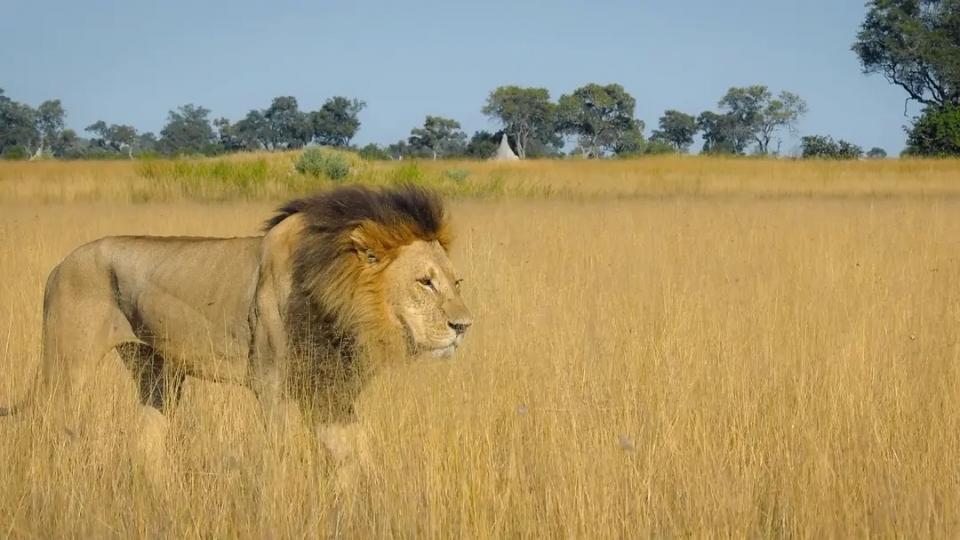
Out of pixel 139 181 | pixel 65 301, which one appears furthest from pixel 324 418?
pixel 139 181

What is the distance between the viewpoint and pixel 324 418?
4.49 metres

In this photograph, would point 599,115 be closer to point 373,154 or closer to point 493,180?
point 373,154

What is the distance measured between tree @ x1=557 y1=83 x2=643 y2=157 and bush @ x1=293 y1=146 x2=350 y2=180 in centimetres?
4986

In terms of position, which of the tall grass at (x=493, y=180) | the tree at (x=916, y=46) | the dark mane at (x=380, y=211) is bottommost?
the tall grass at (x=493, y=180)

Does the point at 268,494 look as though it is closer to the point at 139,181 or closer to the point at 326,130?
the point at 139,181

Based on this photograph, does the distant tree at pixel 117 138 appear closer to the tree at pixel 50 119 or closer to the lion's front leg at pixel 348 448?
the tree at pixel 50 119

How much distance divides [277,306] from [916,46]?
51.0m

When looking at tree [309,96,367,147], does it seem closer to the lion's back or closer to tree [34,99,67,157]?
tree [34,99,67,157]

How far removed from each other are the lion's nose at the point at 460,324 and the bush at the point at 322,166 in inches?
816

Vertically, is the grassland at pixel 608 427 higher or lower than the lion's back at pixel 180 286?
lower

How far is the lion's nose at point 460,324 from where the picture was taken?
164 inches

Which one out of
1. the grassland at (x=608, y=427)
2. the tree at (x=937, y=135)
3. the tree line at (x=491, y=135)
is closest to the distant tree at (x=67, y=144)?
the tree line at (x=491, y=135)

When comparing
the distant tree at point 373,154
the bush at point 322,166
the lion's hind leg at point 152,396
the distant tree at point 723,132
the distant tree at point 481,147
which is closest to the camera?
the lion's hind leg at point 152,396

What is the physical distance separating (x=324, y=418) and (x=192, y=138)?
3129 inches
